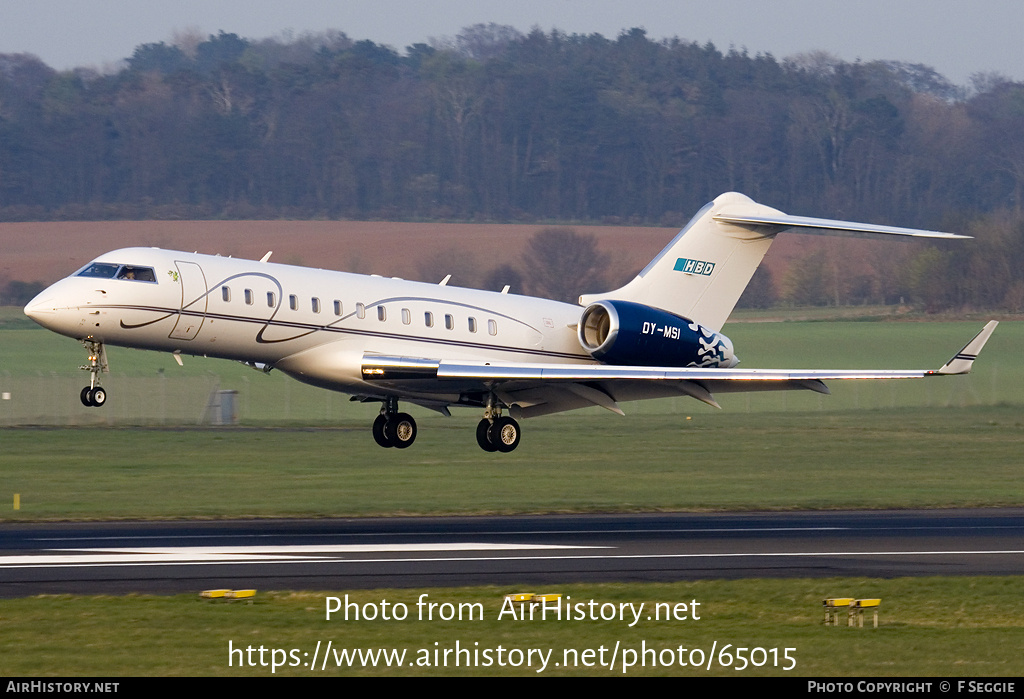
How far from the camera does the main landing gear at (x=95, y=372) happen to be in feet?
76.4

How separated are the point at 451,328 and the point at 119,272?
630 centimetres

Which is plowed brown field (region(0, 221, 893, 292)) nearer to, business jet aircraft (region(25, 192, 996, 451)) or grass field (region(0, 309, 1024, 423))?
grass field (region(0, 309, 1024, 423))

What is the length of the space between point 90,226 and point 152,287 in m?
45.2

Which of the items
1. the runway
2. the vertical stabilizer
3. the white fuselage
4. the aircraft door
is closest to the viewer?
the runway

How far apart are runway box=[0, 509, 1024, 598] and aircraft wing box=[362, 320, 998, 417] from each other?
99.6 inches

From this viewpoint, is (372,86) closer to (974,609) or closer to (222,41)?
(222,41)

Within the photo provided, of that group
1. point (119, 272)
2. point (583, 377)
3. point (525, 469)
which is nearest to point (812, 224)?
point (583, 377)

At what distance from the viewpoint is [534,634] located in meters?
15.5

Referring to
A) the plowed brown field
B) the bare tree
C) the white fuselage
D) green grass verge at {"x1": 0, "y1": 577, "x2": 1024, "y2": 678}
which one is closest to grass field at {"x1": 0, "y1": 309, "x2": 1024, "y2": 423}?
the plowed brown field

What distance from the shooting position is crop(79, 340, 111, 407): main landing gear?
23281 millimetres

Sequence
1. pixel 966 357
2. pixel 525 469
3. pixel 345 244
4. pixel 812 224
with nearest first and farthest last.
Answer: pixel 966 357 → pixel 812 224 → pixel 525 469 → pixel 345 244

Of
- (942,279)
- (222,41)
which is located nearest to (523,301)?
(942,279)

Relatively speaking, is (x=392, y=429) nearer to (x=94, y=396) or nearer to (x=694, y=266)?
(x=94, y=396)

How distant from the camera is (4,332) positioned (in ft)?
178
